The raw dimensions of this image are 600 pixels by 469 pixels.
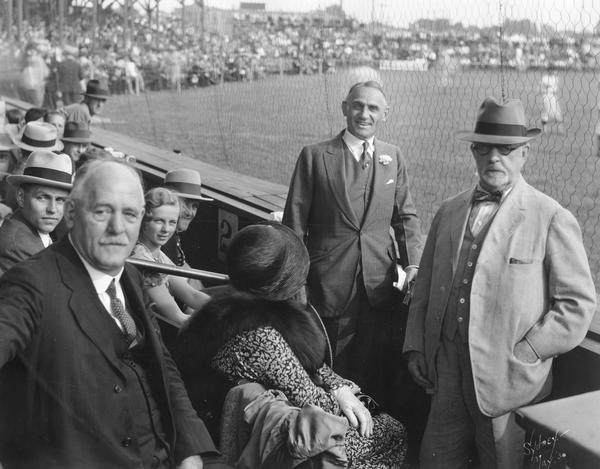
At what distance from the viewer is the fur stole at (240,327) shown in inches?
114

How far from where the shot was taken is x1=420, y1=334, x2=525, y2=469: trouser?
3.24 metres

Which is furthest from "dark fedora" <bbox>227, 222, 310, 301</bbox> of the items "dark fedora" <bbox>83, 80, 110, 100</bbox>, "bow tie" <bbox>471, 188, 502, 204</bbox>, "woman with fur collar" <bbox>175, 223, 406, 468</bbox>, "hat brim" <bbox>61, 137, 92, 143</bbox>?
"dark fedora" <bbox>83, 80, 110, 100</bbox>

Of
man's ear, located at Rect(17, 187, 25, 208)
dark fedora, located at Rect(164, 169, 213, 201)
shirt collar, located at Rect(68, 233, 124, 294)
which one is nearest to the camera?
shirt collar, located at Rect(68, 233, 124, 294)

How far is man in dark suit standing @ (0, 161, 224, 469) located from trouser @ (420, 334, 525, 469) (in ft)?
4.05

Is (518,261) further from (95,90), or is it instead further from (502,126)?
(95,90)

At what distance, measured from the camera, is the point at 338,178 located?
14.5 ft

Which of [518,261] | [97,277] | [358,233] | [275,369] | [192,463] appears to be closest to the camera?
[97,277]

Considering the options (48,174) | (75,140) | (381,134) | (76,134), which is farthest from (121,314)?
(381,134)

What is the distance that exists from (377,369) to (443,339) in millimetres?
1008

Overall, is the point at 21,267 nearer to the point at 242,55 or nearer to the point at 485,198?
the point at 485,198

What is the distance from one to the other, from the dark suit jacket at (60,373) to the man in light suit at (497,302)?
1.46 metres

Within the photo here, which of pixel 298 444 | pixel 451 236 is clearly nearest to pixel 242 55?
pixel 451 236

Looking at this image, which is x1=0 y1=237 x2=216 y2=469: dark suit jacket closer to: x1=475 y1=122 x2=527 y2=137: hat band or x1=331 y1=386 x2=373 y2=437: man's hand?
x1=331 y1=386 x2=373 y2=437: man's hand

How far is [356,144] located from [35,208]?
64.3 inches
